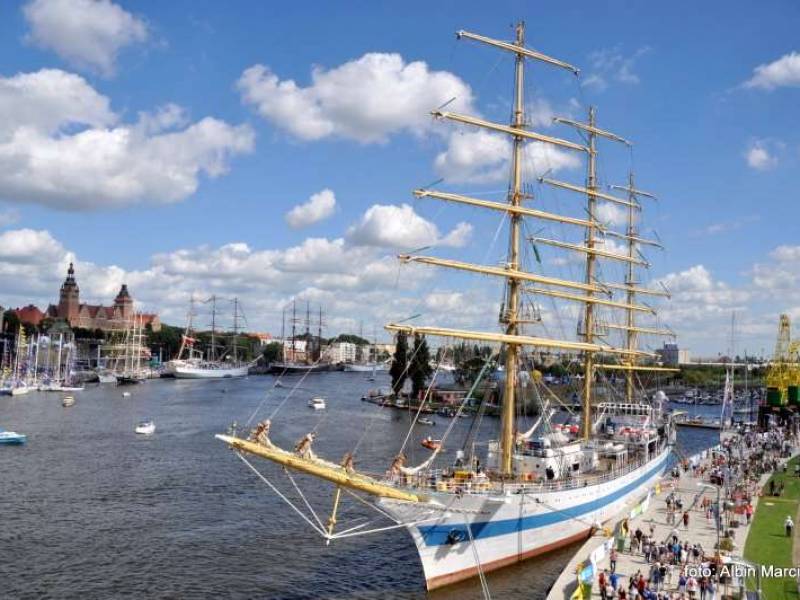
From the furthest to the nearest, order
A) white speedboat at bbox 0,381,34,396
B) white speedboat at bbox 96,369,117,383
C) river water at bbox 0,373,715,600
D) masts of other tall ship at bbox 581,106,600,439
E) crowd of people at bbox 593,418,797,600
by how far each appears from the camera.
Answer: white speedboat at bbox 96,369,117,383 → white speedboat at bbox 0,381,34,396 → masts of other tall ship at bbox 581,106,600,439 → river water at bbox 0,373,715,600 → crowd of people at bbox 593,418,797,600

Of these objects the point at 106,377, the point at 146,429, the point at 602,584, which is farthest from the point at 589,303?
the point at 106,377

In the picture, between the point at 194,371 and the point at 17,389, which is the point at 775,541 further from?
the point at 194,371

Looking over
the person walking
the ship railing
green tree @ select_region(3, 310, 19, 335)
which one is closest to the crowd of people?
the person walking

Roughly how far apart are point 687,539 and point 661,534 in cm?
112

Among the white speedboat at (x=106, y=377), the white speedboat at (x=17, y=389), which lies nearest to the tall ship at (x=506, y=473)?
the white speedboat at (x=17, y=389)

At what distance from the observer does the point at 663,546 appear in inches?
1110

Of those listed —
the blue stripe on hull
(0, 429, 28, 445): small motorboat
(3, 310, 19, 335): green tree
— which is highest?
(3, 310, 19, 335): green tree

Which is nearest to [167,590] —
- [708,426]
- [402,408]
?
[402,408]

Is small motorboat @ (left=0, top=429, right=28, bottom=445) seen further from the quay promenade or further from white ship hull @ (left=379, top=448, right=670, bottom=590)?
the quay promenade

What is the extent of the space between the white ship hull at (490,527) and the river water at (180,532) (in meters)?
0.72

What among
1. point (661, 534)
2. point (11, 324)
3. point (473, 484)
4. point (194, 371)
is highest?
point (11, 324)

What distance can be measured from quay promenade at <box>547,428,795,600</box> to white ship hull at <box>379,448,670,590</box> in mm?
1538

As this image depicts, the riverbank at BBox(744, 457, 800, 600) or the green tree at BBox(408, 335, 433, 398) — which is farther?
the green tree at BBox(408, 335, 433, 398)

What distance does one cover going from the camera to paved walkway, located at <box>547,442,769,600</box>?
25328 millimetres
